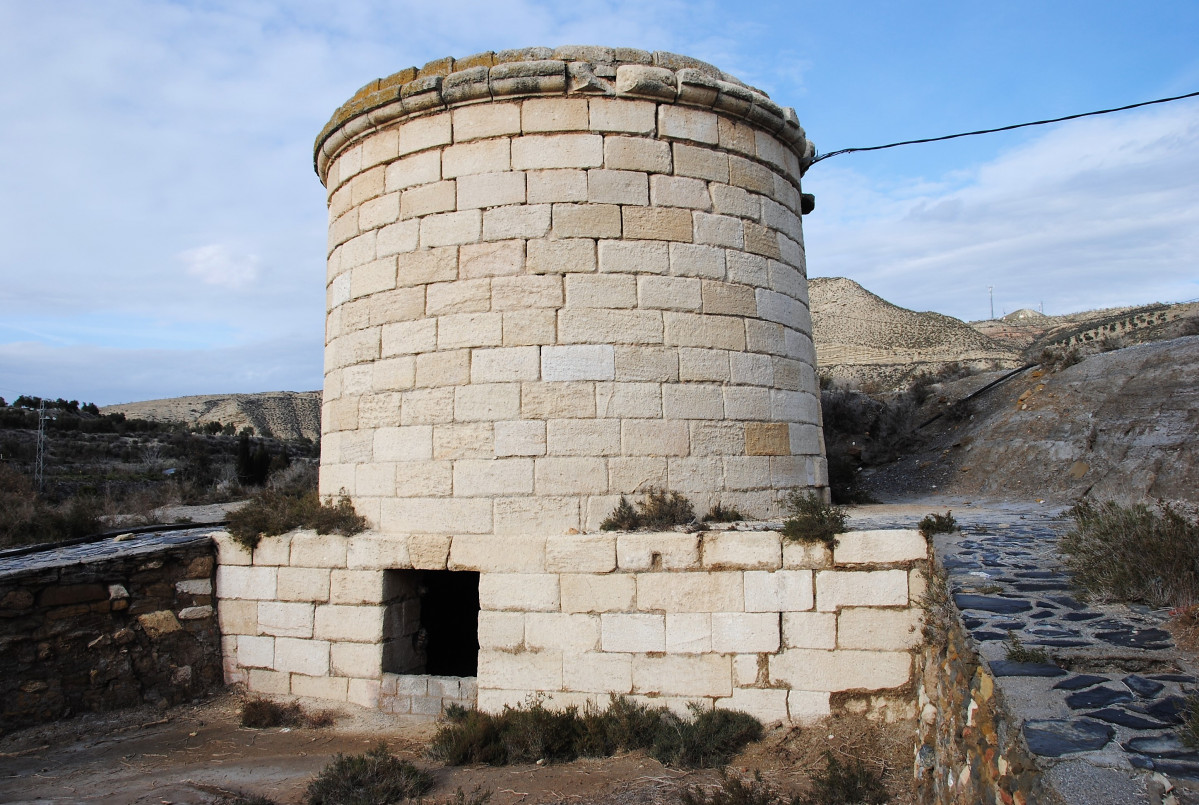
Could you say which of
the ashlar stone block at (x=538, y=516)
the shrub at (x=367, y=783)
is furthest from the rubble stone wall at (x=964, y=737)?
the shrub at (x=367, y=783)

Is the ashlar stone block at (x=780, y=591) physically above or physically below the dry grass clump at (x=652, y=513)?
below

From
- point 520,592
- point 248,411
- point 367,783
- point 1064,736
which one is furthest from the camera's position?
point 248,411

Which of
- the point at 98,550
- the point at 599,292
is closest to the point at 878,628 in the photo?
the point at 599,292

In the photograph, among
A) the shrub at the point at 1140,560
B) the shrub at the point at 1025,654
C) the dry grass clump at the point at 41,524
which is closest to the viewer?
the shrub at the point at 1025,654

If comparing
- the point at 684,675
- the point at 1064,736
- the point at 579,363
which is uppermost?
the point at 579,363

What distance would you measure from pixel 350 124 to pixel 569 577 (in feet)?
14.4

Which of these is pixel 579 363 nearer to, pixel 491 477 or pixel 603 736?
pixel 491 477

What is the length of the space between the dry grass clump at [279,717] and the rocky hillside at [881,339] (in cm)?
2041

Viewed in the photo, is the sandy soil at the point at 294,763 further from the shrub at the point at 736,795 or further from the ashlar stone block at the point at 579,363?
the ashlar stone block at the point at 579,363

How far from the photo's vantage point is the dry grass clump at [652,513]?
5387 millimetres

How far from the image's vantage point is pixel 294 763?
507 centimetres

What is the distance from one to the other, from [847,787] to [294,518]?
465 centimetres

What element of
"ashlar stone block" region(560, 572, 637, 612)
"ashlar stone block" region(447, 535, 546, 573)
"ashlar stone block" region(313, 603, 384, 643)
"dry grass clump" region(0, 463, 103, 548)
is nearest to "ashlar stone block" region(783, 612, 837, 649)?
"ashlar stone block" region(560, 572, 637, 612)

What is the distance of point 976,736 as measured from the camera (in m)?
2.96
